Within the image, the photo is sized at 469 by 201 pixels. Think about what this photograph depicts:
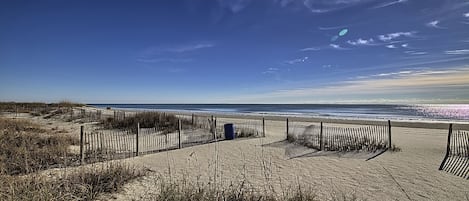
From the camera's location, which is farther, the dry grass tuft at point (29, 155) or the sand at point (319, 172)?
the dry grass tuft at point (29, 155)

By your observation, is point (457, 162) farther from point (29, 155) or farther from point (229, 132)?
point (29, 155)

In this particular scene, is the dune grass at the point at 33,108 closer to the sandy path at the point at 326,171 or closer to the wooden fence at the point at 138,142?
the wooden fence at the point at 138,142

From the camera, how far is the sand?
20.6ft

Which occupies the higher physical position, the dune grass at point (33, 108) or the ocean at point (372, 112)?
the dune grass at point (33, 108)

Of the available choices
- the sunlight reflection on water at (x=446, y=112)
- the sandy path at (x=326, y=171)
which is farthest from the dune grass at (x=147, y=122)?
the sunlight reflection on water at (x=446, y=112)

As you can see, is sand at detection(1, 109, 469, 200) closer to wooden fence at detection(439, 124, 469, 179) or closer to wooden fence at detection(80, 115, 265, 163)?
wooden fence at detection(439, 124, 469, 179)

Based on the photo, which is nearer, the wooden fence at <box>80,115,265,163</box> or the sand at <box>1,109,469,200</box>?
the sand at <box>1,109,469,200</box>

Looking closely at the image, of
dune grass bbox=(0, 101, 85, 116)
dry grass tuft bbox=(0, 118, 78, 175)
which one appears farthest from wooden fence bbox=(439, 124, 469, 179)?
dune grass bbox=(0, 101, 85, 116)

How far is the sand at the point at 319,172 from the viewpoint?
20.6 ft

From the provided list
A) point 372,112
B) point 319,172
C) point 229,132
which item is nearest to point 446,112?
point 372,112

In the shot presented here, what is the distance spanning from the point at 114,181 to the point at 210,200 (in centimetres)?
285

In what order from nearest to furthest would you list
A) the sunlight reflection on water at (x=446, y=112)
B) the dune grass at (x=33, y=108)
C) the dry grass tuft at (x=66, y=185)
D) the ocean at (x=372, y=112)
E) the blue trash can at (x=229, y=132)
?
the dry grass tuft at (x=66, y=185)
the blue trash can at (x=229, y=132)
the dune grass at (x=33, y=108)
the ocean at (x=372, y=112)
the sunlight reflection on water at (x=446, y=112)

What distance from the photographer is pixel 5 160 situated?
744cm

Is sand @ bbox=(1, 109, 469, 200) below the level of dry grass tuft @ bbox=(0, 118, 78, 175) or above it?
below
